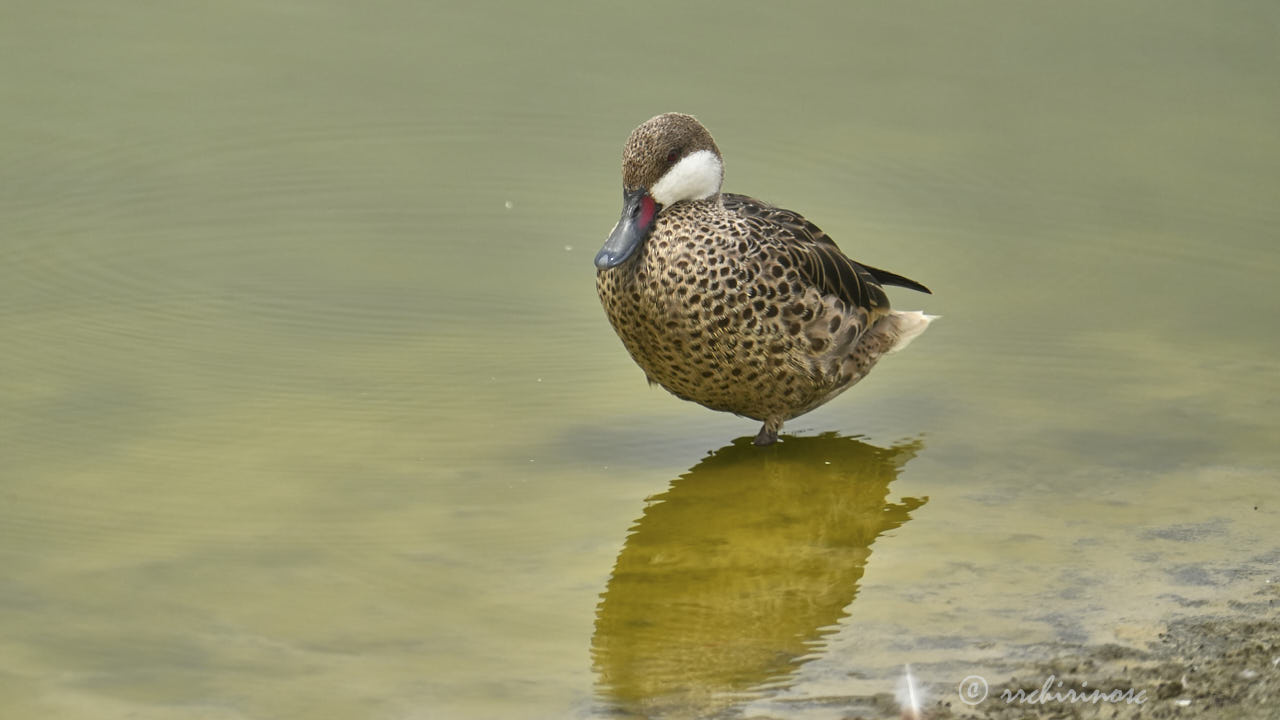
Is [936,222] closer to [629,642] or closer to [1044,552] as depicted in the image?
[1044,552]

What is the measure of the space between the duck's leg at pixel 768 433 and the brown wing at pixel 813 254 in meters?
0.52

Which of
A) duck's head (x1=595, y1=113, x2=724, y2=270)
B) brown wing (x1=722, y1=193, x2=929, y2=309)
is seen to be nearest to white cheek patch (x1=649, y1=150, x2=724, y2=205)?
duck's head (x1=595, y1=113, x2=724, y2=270)

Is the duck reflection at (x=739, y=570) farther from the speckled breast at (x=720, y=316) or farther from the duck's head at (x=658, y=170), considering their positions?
the duck's head at (x=658, y=170)

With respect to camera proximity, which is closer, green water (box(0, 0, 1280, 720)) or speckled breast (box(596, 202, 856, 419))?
green water (box(0, 0, 1280, 720))

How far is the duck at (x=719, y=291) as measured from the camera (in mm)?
5871

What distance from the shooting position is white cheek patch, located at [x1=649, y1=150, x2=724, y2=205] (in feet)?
19.9

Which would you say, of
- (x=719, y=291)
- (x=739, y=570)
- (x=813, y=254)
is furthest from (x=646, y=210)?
(x=739, y=570)

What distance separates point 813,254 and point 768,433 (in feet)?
2.28

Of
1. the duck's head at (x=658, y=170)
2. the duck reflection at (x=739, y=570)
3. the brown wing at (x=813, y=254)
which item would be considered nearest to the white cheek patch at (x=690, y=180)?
the duck's head at (x=658, y=170)

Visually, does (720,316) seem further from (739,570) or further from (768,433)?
(739,570)

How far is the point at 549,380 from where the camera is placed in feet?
22.6

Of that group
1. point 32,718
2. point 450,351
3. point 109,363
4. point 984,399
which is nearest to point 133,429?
point 109,363

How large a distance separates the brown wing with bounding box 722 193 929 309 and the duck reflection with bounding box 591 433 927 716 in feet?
1.86

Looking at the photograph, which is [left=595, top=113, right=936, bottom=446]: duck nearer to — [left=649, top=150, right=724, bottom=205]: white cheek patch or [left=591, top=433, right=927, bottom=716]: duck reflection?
[left=649, top=150, right=724, bottom=205]: white cheek patch
